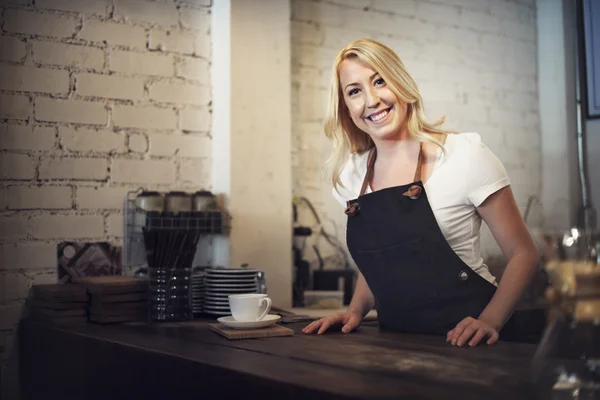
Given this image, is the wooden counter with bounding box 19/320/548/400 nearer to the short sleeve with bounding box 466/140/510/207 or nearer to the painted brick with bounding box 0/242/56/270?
the painted brick with bounding box 0/242/56/270

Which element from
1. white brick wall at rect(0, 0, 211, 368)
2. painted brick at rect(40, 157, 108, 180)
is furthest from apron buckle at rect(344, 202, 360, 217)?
painted brick at rect(40, 157, 108, 180)

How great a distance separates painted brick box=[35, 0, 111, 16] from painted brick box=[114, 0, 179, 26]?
1.9 inches

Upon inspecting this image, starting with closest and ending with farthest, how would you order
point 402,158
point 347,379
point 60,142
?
1. point 347,379
2. point 402,158
3. point 60,142

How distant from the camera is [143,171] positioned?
2783 mm

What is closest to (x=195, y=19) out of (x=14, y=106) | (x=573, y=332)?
(x=14, y=106)

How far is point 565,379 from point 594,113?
2911mm

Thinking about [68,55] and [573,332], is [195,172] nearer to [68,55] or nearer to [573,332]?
[68,55]

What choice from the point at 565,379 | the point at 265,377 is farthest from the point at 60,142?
the point at 565,379

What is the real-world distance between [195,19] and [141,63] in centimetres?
32

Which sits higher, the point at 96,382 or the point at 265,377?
the point at 265,377

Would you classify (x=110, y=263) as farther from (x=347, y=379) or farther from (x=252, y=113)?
(x=347, y=379)

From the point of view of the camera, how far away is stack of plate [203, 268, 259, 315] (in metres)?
2.45

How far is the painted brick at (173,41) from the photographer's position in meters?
2.84

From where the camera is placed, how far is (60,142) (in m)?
2.62
